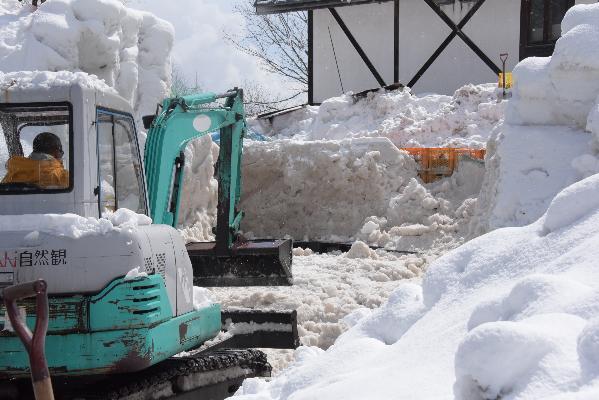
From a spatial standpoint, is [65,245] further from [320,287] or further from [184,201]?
[184,201]

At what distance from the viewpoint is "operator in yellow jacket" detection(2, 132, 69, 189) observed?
4617 mm

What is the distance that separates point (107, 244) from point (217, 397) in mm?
1629

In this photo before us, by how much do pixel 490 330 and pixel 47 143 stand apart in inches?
121

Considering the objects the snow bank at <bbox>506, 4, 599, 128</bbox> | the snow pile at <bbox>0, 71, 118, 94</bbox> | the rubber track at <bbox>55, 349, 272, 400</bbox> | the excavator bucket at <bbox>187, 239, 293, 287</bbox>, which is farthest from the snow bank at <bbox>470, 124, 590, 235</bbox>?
the snow pile at <bbox>0, 71, 118, 94</bbox>

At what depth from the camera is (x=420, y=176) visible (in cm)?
1330

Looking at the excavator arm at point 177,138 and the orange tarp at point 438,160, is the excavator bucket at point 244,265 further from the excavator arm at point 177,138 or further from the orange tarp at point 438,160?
the orange tarp at point 438,160

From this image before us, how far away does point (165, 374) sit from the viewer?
16.9ft

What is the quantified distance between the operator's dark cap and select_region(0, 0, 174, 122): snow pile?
19.8 ft

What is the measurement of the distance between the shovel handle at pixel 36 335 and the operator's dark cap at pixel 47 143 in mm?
2001

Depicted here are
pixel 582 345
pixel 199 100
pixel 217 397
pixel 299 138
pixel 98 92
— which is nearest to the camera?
pixel 582 345

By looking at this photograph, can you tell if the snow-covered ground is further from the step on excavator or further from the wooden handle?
the wooden handle

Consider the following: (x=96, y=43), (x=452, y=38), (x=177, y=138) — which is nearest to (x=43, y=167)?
(x=177, y=138)

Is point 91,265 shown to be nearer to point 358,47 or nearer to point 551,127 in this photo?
point 551,127

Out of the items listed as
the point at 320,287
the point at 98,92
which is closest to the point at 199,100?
the point at 320,287
